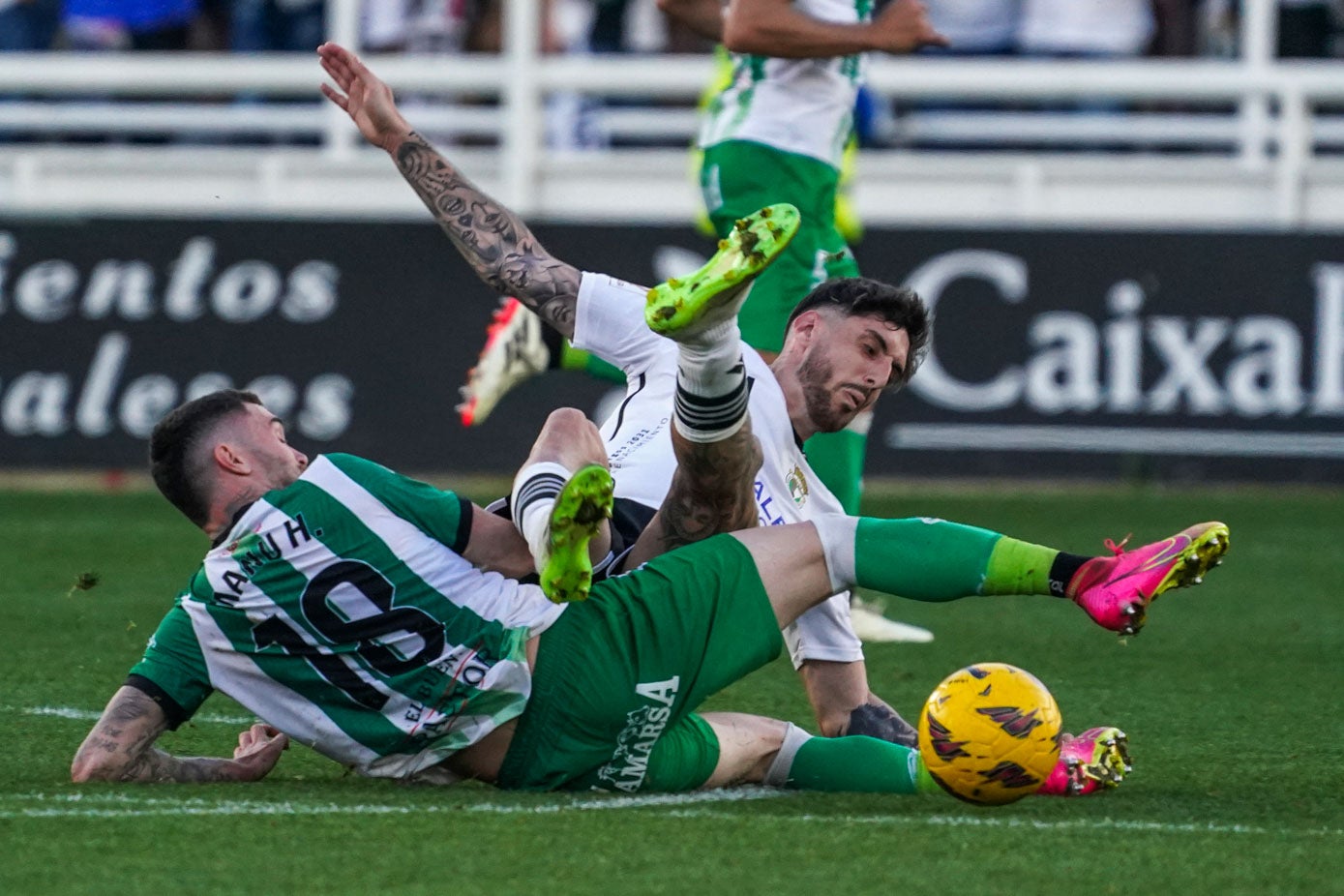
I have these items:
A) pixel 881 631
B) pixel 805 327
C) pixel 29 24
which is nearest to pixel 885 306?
pixel 805 327

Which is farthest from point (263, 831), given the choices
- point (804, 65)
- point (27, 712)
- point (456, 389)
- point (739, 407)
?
point (456, 389)

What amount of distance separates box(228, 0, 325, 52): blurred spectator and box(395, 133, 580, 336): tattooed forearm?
29.4ft

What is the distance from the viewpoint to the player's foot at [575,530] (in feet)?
13.7

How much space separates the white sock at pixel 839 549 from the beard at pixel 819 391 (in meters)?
0.58

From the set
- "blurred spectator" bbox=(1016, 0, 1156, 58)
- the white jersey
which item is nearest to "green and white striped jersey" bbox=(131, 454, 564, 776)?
the white jersey

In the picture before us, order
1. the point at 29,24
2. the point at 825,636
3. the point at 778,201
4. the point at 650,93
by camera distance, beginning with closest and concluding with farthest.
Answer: the point at 825,636
the point at 778,201
the point at 650,93
the point at 29,24

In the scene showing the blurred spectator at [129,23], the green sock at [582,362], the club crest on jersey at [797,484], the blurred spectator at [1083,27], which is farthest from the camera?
the blurred spectator at [129,23]

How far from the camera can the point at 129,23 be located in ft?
45.2

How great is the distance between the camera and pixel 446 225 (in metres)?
5.50

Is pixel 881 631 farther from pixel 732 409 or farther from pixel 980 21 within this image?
pixel 980 21

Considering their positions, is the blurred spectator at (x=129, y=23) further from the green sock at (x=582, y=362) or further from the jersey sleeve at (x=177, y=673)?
the jersey sleeve at (x=177, y=673)

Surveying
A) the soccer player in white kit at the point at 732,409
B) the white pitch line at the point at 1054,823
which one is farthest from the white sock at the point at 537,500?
the white pitch line at the point at 1054,823

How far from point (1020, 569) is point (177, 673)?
1.70 metres

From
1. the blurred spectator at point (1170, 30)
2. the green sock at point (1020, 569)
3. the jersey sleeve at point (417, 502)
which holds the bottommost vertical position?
the green sock at point (1020, 569)
